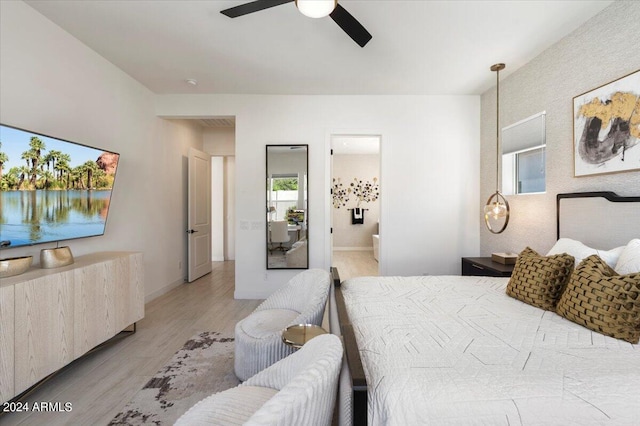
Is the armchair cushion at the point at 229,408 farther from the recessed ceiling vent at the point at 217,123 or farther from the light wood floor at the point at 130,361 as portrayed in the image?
the recessed ceiling vent at the point at 217,123

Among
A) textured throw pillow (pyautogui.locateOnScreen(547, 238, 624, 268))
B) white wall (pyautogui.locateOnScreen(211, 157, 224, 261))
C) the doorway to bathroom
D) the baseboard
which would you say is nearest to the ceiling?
textured throw pillow (pyautogui.locateOnScreen(547, 238, 624, 268))

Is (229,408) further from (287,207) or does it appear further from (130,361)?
(287,207)

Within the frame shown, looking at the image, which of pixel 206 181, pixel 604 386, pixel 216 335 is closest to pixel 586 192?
pixel 604 386

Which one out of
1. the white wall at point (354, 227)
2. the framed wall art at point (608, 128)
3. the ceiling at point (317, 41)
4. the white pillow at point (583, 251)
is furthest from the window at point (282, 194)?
the white wall at point (354, 227)

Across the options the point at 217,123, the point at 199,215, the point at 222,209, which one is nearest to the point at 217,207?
the point at 222,209

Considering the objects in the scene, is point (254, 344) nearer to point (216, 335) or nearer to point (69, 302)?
point (216, 335)

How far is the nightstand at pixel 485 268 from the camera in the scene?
2.74 meters

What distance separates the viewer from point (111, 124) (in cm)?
314

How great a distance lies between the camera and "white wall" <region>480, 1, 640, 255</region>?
2.07 m

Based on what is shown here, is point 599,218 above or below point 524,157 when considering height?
below

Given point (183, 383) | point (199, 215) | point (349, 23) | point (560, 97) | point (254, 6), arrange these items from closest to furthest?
point (254, 6) < point (349, 23) < point (183, 383) < point (560, 97) < point (199, 215)

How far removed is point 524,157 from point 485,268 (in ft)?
4.18

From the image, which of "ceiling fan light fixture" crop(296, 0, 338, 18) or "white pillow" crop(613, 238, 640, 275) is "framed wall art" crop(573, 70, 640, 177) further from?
"ceiling fan light fixture" crop(296, 0, 338, 18)

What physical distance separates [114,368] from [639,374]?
312 cm
